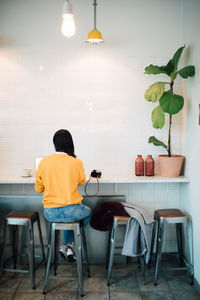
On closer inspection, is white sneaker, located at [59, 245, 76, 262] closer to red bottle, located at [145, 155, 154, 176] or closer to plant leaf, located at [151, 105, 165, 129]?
red bottle, located at [145, 155, 154, 176]

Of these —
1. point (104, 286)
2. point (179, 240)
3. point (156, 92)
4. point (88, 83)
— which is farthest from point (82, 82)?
point (104, 286)

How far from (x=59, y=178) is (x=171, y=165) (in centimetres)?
125

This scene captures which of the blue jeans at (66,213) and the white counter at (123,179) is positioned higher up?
the white counter at (123,179)

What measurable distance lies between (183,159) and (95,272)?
5.12ft

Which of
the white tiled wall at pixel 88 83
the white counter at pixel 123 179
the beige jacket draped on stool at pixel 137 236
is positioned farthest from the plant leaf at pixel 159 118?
the beige jacket draped on stool at pixel 137 236

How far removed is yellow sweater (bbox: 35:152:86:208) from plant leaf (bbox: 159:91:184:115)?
106 cm

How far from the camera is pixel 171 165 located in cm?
320

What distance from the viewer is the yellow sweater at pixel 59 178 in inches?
105

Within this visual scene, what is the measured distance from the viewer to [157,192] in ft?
11.6

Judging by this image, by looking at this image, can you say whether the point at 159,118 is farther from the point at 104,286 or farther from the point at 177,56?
the point at 104,286

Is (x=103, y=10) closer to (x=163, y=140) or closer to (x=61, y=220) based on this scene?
(x=163, y=140)

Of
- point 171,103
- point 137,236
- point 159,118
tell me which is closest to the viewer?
point 137,236

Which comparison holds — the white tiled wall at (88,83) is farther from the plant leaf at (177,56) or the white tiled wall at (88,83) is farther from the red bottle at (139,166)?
the plant leaf at (177,56)

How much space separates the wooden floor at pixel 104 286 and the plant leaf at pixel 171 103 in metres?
1.71
